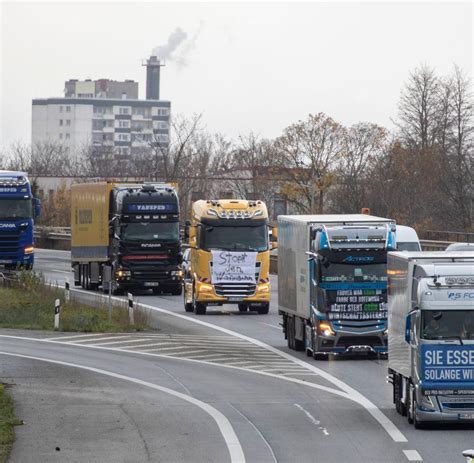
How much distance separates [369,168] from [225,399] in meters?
76.7

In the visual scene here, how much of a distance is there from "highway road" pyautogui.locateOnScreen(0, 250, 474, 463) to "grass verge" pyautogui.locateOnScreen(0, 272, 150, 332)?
4.35 ft

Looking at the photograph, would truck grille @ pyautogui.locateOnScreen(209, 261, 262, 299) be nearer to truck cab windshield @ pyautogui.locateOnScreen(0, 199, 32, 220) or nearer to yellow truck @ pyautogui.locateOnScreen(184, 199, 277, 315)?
yellow truck @ pyautogui.locateOnScreen(184, 199, 277, 315)

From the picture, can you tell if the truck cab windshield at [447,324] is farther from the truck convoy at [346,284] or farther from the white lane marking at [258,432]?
the truck convoy at [346,284]

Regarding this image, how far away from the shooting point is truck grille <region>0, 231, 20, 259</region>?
185 ft

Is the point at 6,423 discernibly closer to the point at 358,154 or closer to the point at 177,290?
the point at 177,290

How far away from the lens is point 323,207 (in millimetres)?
105000

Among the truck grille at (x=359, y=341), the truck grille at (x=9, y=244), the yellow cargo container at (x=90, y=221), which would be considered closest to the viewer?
the truck grille at (x=359, y=341)

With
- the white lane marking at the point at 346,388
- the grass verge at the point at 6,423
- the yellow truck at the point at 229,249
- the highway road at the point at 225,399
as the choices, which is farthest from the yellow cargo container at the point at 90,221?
the grass verge at the point at 6,423

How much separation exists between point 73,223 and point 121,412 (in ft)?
129

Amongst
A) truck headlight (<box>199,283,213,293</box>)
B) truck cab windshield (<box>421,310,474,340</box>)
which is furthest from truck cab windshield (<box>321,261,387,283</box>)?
truck headlight (<box>199,283,213,293</box>)

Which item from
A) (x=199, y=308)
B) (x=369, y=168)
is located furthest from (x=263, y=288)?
(x=369, y=168)

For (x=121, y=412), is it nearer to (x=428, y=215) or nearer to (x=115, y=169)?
(x=428, y=215)

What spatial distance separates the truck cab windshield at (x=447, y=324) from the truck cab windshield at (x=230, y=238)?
→ 24.2 meters

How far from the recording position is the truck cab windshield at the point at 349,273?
98.2 feet
